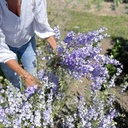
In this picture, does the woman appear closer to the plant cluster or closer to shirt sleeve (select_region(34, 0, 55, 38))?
shirt sleeve (select_region(34, 0, 55, 38))

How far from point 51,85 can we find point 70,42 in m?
0.31

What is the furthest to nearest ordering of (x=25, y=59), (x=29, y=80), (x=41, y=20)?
(x=25, y=59), (x=41, y=20), (x=29, y=80)

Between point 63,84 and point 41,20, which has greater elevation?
point 41,20

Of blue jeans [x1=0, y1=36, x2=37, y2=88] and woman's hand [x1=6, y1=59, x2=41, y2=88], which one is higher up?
woman's hand [x1=6, y1=59, x2=41, y2=88]

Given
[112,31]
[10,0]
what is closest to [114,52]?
[112,31]

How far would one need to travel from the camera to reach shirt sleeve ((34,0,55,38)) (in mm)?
2225

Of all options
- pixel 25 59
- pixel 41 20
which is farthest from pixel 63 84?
A: pixel 25 59

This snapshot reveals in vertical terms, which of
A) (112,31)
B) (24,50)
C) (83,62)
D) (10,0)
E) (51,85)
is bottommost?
(112,31)

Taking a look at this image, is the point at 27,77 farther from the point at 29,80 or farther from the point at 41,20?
the point at 41,20

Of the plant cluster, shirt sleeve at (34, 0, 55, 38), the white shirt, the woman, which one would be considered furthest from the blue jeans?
the plant cluster

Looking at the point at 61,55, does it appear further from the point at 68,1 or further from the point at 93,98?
the point at 68,1

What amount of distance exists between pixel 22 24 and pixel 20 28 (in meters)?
0.05

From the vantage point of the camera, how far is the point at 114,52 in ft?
14.4

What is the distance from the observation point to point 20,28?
2363 mm
